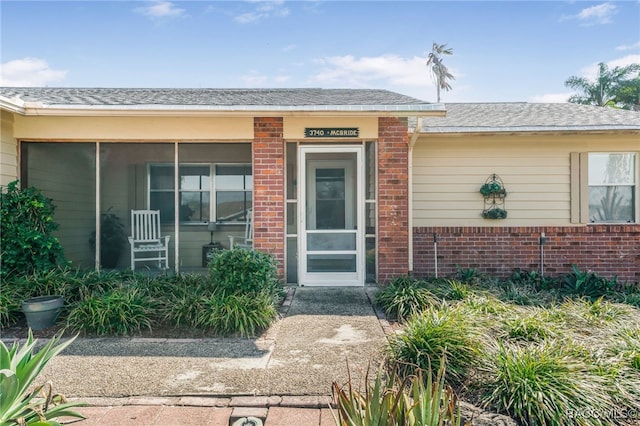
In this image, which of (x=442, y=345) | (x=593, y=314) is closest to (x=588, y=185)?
(x=593, y=314)

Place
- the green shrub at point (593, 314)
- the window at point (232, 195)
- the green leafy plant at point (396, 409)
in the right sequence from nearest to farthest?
1. the green leafy plant at point (396, 409)
2. the green shrub at point (593, 314)
3. the window at point (232, 195)

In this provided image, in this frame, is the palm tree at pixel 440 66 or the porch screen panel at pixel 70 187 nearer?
the porch screen panel at pixel 70 187

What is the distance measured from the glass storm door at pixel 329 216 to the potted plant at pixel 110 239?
11.2 ft

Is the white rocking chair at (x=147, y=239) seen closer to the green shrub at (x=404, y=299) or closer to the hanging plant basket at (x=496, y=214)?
the green shrub at (x=404, y=299)

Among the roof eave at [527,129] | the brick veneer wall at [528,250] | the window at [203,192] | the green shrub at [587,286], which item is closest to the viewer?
the green shrub at [587,286]

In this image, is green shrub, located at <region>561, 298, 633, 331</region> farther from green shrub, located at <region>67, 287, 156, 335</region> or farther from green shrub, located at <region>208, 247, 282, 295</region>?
green shrub, located at <region>67, 287, 156, 335</region>

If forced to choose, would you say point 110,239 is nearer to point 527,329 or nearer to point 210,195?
point 210,195

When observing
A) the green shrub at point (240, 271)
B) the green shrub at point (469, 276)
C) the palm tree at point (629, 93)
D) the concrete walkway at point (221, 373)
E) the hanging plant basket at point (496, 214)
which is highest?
the palm tree at point (629, 93)

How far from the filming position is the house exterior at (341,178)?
21.3ft

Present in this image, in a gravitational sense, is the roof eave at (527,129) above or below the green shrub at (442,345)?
above

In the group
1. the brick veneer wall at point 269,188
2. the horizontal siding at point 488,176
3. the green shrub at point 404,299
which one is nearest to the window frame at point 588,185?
the horizontal siding at point 488,176

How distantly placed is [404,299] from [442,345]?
1.77 meters

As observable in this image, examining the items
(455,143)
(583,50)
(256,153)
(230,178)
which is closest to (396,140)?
(455,143)

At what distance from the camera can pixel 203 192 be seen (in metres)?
7.39
